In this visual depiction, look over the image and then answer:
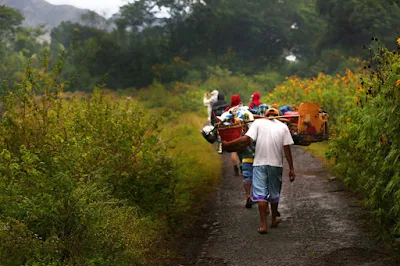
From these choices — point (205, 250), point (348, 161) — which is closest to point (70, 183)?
point (205, 250)

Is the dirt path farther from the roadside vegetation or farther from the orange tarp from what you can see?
the orange tarp

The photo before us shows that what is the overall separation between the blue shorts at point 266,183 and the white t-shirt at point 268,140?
0.29 feet

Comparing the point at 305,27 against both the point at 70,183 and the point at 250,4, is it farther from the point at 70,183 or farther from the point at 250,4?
the point at 70,183

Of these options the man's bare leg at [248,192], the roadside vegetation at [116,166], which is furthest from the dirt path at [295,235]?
the roadside vegetation at [116,166]

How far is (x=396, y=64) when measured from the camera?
21.5 ft

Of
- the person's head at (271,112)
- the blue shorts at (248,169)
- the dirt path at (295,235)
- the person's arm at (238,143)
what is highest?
the person's head at (271,112)

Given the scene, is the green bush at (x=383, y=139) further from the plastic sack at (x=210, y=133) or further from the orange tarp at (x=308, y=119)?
the plastic sack at (x=210, y=133)

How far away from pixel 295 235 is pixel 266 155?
1.17 metres

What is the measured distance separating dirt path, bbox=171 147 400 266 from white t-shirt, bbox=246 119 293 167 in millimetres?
1012

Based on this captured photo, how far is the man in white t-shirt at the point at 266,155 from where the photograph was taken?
870 centimetres

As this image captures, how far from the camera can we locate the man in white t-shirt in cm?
870

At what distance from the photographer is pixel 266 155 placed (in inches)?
344

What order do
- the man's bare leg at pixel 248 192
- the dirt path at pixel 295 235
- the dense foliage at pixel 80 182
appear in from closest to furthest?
the dense foliage at pixel 80 182 → the dirt path at pixel 295 235 → the man's bare leg at pixel 248 192

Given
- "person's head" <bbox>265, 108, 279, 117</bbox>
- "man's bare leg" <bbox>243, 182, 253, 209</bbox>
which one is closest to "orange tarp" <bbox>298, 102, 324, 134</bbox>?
"person's head" <bbox>265, 108, 279, 117</bbox>
